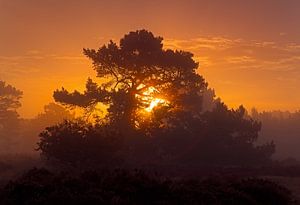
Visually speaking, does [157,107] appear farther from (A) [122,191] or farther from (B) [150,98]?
(A) [122,191]

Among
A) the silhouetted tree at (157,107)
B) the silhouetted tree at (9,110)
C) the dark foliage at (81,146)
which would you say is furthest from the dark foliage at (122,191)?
the silhouetted tree at (9,110)

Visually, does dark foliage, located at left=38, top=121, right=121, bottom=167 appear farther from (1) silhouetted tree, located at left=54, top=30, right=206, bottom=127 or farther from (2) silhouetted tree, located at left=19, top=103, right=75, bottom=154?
(2) silhouetted tree, located at left=19, top=103, right=75, bottom=154

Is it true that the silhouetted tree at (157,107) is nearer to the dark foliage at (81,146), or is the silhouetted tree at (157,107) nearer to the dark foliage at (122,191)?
the dark foliage at (81,146)

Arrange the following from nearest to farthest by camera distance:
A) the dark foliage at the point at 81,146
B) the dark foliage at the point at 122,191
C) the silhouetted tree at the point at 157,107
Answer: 1. the dark foliage at the point at 122,191
2. the dark foliage at the point at 81,146
3. the silhouetted tree at the point at 157,107

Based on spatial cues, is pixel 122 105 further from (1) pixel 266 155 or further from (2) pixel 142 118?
(1) pixel 266 155

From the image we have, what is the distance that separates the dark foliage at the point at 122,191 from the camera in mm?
13919

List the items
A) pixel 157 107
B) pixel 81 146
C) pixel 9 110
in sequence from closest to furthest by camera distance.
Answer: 1. pixel 81 146
2. pixel 157 107
3. pixel 9 110

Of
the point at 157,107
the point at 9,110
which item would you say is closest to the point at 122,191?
the point at 157,107

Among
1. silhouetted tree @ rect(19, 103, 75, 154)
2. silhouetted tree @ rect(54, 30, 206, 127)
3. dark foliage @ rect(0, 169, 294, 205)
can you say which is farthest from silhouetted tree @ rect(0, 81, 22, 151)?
dark foliage @ rect(0, 169, 294, 205)

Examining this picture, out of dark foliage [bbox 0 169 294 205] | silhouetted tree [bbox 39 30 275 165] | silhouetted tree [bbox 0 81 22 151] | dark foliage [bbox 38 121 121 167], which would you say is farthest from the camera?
silhouetted tree [bbox 0 81 22 151]

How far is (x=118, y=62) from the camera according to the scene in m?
43.7

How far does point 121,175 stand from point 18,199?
3642mm

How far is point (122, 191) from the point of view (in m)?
15.1

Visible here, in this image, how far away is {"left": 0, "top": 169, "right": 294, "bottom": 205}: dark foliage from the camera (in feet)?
45.7
